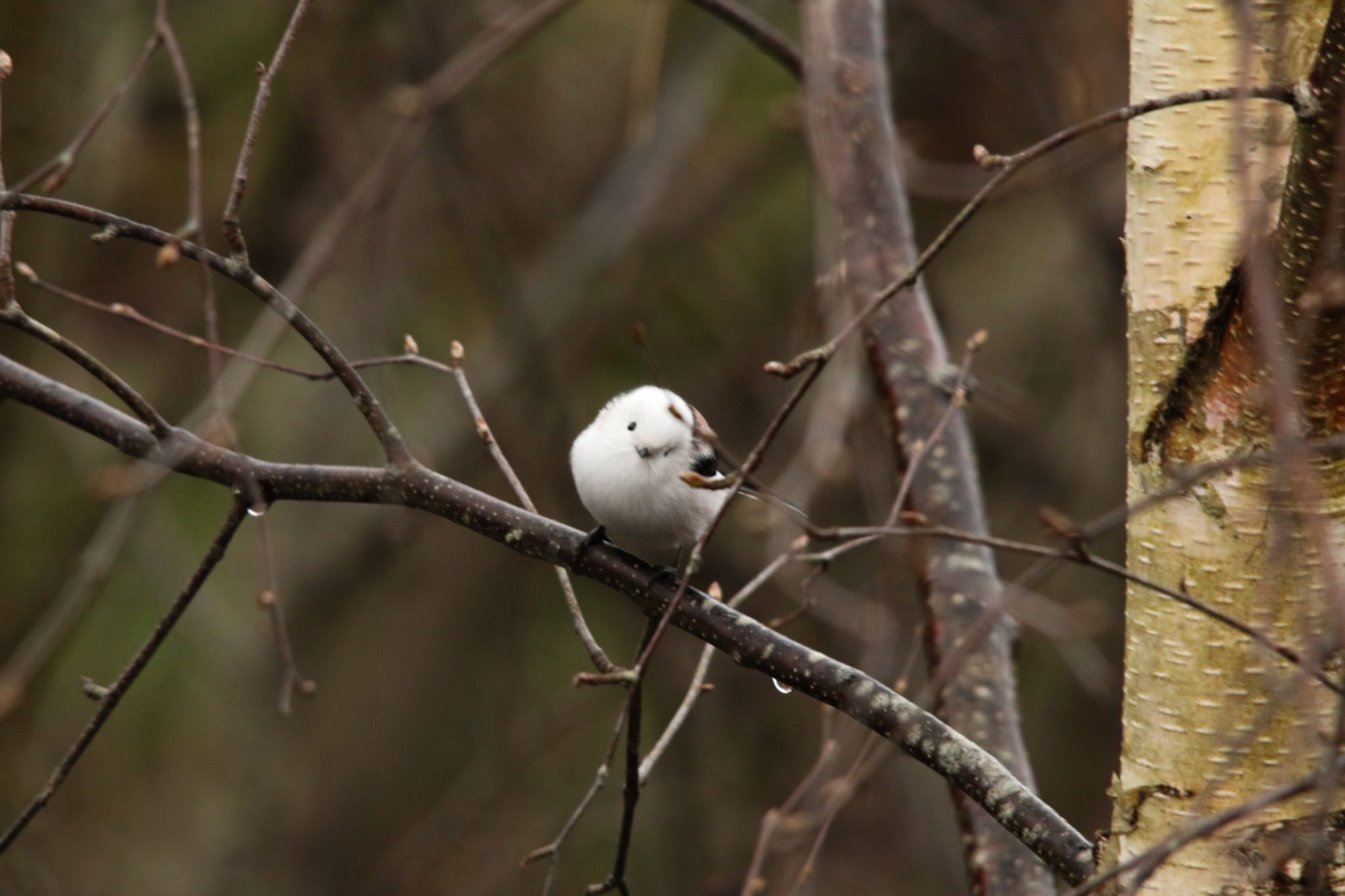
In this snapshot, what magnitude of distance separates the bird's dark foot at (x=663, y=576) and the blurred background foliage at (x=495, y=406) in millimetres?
1767

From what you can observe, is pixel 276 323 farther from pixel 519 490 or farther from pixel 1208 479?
pixel 1208 479

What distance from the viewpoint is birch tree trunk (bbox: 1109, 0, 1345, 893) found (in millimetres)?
1418

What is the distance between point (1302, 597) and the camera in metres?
1.39

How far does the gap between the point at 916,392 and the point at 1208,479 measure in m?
1.25

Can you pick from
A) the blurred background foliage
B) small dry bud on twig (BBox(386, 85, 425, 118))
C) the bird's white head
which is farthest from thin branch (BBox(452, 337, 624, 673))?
the blurred background foliage

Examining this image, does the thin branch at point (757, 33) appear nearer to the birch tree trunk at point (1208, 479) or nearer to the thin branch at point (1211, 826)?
the birch tree trunk at point (1208, 479)

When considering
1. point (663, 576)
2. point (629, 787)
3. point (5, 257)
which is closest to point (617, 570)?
point (663, 576)

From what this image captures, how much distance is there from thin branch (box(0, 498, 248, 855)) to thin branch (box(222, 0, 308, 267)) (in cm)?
36

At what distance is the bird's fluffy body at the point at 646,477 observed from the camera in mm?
2143

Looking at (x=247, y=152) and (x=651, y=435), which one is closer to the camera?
(x=247, y=152)

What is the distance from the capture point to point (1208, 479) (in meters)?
1.45

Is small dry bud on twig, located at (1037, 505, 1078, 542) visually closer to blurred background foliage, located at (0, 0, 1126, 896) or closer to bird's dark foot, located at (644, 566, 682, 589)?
bird's dark foot, located at (644, 566, 682, 589)

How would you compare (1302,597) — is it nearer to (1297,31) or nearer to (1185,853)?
(1185,853)

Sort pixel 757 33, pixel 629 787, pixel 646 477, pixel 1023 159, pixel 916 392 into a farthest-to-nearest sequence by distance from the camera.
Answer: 1. pixel 757 33
2. pixel 916 392
3. pixel 646 477
4. pixel 629 787
5. pixel 1023 159
